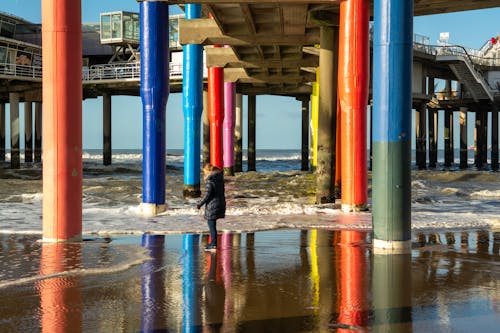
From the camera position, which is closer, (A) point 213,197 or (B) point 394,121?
(B) point 394,121

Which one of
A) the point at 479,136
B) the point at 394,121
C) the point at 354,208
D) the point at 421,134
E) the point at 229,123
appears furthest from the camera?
the point at 479,136

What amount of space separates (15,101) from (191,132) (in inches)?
1240

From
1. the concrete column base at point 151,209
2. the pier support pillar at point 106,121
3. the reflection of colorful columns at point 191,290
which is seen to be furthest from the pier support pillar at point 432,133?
the reflection of colorful columns at point 191,290

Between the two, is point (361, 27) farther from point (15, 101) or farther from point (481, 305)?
point (15, 101)

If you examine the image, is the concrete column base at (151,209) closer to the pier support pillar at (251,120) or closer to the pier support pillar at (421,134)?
the pier support pillar at (251,120)

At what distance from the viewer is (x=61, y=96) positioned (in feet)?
33.5

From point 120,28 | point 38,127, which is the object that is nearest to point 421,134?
point 120,28

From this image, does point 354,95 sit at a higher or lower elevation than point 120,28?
lower

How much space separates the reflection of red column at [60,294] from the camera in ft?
17.3

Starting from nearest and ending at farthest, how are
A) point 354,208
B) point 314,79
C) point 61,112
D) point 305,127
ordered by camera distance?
point 61,112, point 354,208, point 314,79, point 305,127

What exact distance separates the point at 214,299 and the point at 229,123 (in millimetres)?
31183

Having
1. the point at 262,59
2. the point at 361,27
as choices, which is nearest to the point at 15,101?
the point at 262,59

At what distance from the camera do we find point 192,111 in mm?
20984

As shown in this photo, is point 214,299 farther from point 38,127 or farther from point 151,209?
point 38,127
